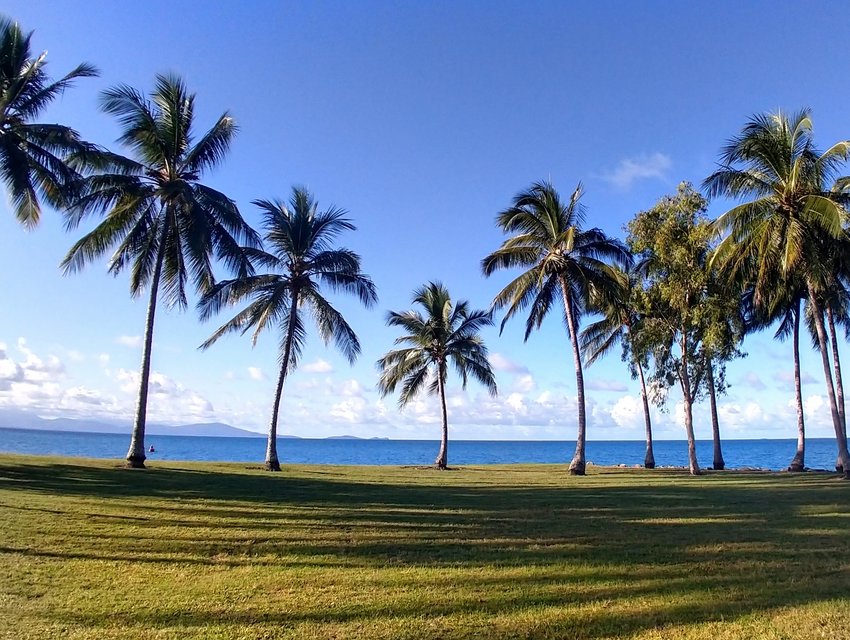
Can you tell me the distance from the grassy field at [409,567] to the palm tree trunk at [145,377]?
19.3ft

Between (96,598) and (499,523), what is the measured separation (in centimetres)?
640

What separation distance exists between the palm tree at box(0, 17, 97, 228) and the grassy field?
9.26 m

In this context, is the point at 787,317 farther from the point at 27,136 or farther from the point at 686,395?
the point at 27,136

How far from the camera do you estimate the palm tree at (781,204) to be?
20.5 metres

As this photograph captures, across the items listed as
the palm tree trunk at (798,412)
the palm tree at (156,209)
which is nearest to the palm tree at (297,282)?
the palm tree at (156,209)

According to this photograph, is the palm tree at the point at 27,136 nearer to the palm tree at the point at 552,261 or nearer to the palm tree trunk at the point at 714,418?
the palm tree at the point at 552,261

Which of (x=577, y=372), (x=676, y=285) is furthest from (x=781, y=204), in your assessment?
(x=577, y=372)

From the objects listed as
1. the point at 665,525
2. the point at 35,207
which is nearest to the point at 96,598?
the point at 665,525

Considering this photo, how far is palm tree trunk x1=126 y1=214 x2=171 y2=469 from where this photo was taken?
766 inches

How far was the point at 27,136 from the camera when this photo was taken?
18.2 metres

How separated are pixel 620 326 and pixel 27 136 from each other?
27001 millimetres

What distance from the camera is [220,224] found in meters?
21.7

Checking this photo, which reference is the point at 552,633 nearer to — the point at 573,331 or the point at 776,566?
the point at 776,566

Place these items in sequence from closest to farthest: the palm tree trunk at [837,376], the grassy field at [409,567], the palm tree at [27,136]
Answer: the grassy field at [409,567] < the palm tree at [27,136] < the palm tree trunk at [837,376]
